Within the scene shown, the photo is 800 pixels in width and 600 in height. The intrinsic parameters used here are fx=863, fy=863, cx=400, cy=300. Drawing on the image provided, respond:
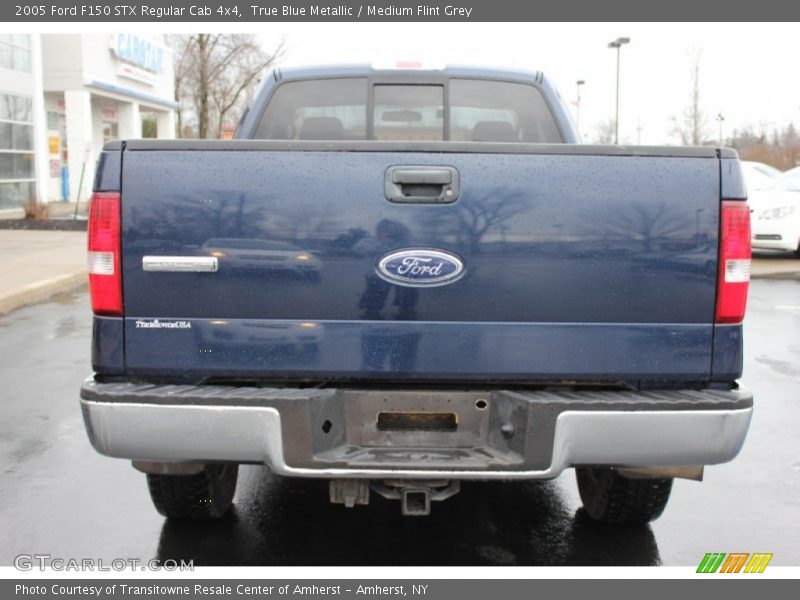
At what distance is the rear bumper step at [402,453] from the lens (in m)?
2.99

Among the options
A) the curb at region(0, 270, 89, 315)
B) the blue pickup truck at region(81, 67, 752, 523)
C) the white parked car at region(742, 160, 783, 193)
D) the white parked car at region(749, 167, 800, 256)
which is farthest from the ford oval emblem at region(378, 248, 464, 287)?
the white parked car at region(742, 160, 783, 193)

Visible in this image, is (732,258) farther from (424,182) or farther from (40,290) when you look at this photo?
(40,290)

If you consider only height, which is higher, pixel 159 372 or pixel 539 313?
pixel 539 313

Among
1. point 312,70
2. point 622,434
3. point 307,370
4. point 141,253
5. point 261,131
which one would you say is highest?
point 312,70

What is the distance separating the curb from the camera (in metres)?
10.1

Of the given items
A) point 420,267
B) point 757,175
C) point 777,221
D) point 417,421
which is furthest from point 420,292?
point 757,175

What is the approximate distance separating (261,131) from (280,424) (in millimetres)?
2515

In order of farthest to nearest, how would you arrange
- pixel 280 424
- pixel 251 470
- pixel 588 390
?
pixel 251 470 < pixel 588 390 < pixel 280 424

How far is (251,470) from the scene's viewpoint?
4914 millimetres

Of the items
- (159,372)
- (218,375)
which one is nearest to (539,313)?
(218,375)

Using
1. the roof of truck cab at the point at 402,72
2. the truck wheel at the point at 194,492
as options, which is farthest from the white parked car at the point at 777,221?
the truck wheel at the point at 194,492

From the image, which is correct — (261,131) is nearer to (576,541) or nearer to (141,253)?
(141,253)

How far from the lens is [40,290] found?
10984mm

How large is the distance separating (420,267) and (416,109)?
231 cm
